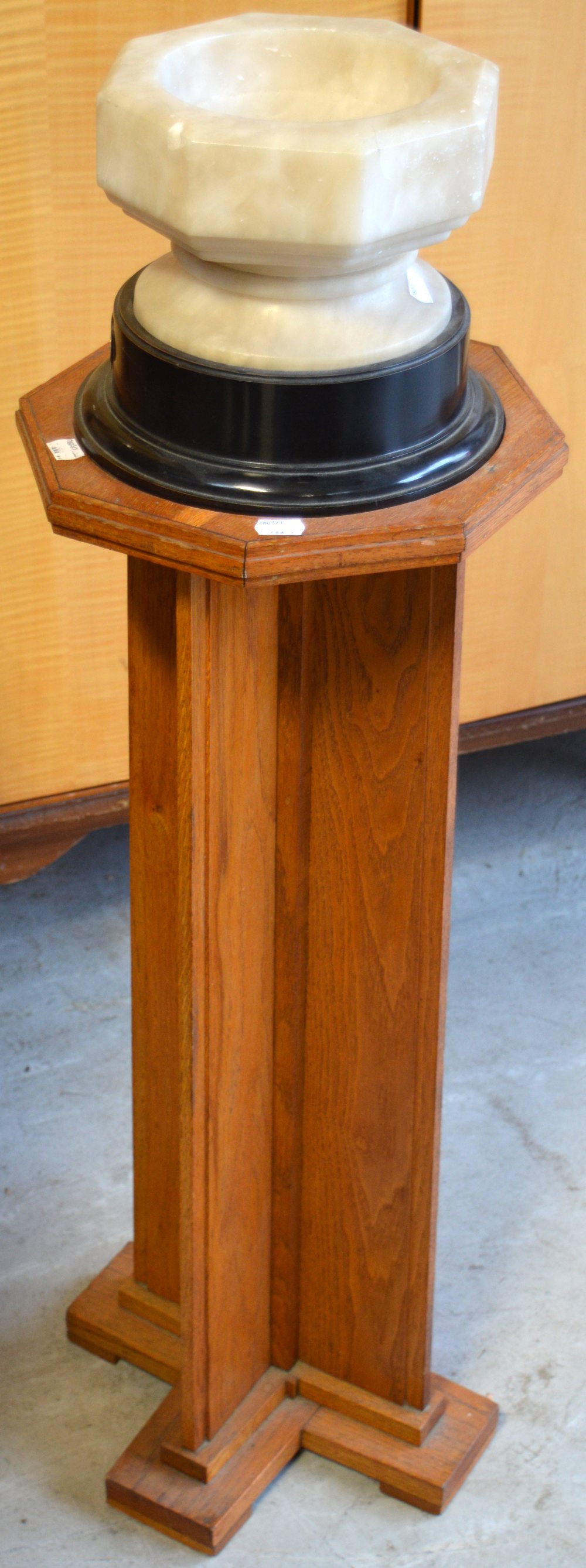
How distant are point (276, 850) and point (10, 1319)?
27.6 inches

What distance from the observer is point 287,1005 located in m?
1.67

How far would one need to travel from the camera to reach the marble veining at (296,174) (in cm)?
117

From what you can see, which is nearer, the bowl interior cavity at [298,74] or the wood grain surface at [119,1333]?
the bowl interior cavity at [298,74]

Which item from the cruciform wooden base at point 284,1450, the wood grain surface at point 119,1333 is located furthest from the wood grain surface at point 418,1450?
the wood grain surface at point 119,1333

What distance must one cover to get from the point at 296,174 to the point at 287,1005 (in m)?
0.79

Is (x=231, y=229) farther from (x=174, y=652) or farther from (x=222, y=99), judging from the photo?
(x=174, y=652)

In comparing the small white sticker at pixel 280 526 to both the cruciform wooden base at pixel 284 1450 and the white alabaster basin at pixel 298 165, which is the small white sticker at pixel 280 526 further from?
the cruciform wooden base at pixel 284 1450

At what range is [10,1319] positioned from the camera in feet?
6.44

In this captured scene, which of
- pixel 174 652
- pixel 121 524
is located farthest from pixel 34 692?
pixel 121 524

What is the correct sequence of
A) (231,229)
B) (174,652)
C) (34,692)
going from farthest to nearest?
(34,692) < (174,652) < (231,229)

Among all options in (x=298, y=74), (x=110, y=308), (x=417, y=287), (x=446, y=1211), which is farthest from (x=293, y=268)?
(x=446, y=1211)

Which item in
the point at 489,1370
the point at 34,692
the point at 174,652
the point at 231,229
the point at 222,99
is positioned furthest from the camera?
the point at 34,692

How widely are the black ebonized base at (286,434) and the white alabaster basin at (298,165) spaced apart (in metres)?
0.08

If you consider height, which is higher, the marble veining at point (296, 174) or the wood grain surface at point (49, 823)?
the marble veining at point (296, 174)
